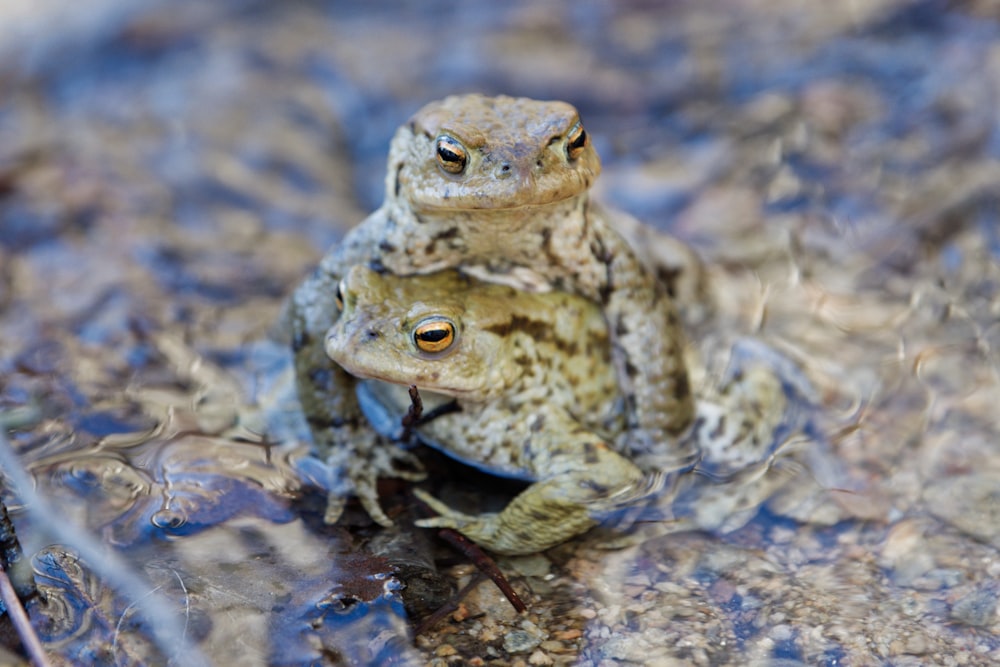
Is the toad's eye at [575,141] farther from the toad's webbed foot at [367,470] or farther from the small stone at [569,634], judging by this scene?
the small stone at [569,634]

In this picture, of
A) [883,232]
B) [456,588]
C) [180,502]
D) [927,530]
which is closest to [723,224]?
[883,232]

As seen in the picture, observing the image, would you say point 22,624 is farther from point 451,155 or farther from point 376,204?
point 376,204

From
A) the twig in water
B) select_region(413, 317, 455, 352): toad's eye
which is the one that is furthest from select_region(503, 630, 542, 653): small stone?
the twig in water

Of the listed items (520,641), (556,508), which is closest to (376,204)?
(556,508)

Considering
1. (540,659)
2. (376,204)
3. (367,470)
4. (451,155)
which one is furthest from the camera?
(376,204)

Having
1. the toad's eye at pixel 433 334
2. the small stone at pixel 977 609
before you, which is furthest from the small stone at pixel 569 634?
the small stone at pixel 977 609

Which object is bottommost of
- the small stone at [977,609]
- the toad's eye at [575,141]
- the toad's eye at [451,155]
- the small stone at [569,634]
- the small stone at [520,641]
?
the small stone at [520,641]
